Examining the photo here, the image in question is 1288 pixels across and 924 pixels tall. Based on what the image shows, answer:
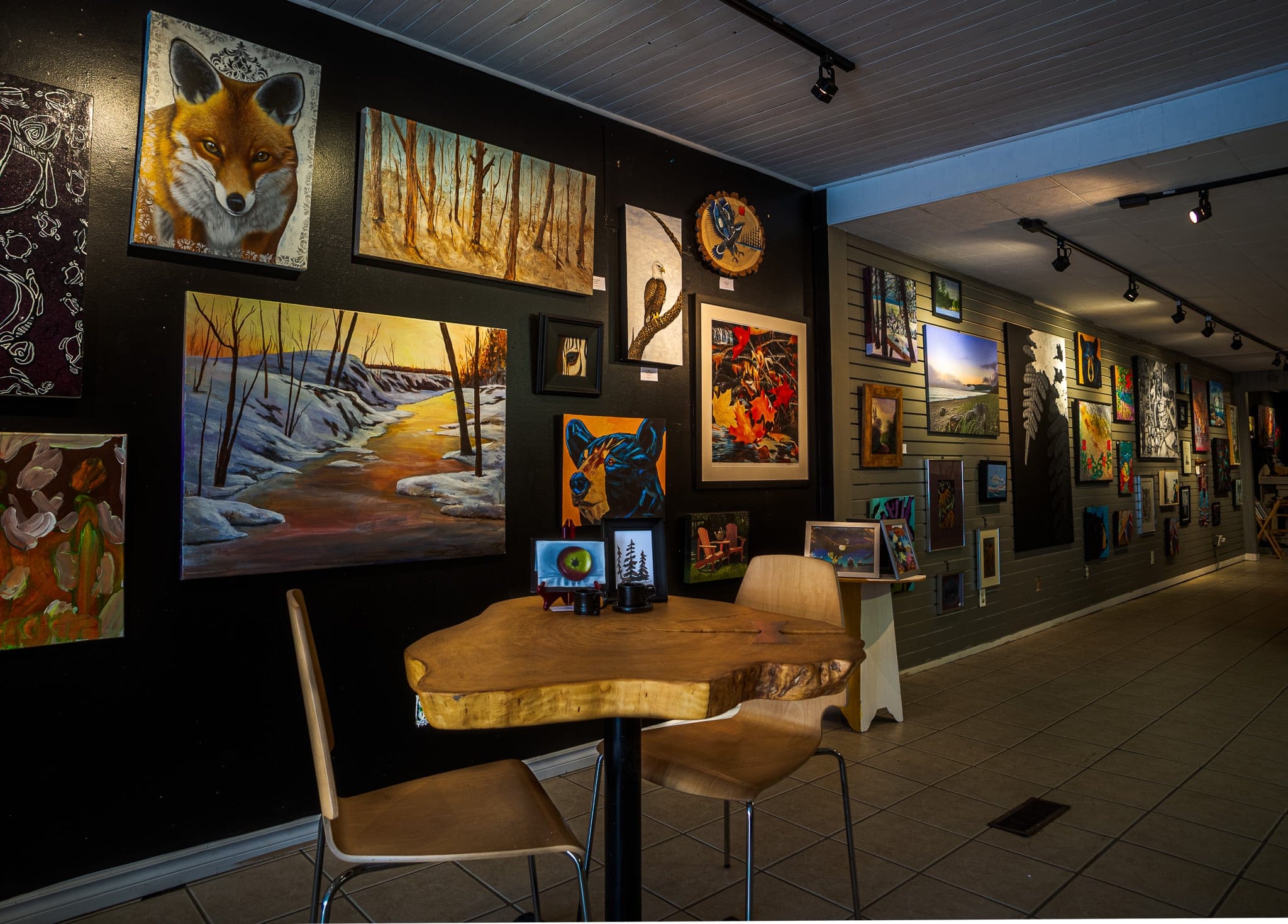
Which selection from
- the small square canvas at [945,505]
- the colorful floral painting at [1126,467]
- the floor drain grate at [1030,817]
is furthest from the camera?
the colorful floral painting at [1126,467]

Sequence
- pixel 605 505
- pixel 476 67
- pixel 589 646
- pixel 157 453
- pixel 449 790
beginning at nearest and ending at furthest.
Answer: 1. pixel 589 646
2. pixel 449 790
3. pixel 157 453
4. pixel 476 67
5. pixel 605 505

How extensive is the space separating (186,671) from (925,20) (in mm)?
3540

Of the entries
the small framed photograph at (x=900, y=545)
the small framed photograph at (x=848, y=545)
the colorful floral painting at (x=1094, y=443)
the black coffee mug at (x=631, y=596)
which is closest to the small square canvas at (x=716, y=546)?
the small framed photograph at (x=848, y=545)

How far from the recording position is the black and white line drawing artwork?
2223 millimetres

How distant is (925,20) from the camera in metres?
2.99

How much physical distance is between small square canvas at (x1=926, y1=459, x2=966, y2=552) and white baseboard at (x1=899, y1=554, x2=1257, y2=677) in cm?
80

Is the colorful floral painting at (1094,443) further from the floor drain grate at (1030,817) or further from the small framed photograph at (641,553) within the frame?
the small framed photograph at (641,553)

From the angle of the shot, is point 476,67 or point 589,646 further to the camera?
point 476,67

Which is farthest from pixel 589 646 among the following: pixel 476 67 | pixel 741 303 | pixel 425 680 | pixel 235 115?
pixel 741 303

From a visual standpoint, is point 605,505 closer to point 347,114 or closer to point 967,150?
point 347,114

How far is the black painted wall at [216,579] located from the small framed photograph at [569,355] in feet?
0.22

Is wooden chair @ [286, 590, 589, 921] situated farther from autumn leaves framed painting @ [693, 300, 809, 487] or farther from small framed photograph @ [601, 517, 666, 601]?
autumn leaves framed painting @ [693, 300, 809, 487]

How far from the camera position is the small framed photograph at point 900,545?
167 inches

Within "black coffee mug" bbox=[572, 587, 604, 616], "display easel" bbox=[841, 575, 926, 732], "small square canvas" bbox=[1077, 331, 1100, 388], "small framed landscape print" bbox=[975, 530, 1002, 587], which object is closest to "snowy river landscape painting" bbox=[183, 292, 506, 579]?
"black coffee mug" bbox=[572, 587, 604, 616]
